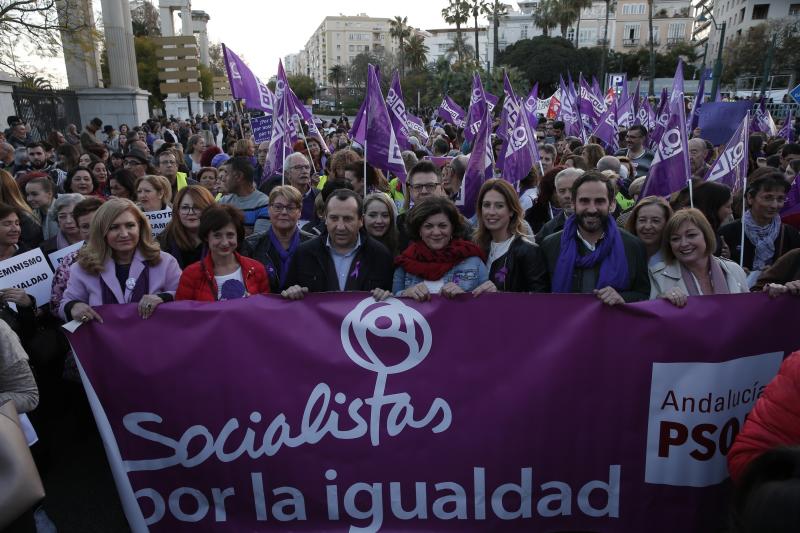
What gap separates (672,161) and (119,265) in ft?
13.8

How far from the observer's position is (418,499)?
2.82m

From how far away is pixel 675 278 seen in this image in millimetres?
3291

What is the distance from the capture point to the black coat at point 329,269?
3.49m

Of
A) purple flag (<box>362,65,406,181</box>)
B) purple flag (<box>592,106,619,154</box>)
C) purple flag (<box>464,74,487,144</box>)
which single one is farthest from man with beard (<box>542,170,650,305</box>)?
purple flag (<box>592,106,619,154</box>)

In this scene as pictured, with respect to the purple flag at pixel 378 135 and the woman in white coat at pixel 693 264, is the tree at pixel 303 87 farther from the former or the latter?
the woman in white coat at pixel 693 264

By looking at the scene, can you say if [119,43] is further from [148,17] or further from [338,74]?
[338,74]

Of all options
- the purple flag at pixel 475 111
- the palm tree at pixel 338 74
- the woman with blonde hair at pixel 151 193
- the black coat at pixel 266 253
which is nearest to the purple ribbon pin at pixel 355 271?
the black coat at pixel 266 253

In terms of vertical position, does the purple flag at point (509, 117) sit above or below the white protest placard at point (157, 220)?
above

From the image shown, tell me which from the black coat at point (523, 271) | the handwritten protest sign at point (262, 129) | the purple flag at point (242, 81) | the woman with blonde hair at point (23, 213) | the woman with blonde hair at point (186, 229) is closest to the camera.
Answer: the black coat at point (523, 271)

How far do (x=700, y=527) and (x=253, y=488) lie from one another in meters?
2.25

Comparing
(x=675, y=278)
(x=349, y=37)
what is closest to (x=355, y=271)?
(x=675, y=278)

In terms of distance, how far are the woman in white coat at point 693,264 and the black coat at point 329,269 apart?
163cm

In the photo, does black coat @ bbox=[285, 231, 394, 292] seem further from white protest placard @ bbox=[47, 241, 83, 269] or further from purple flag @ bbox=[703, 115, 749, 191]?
Answer: purple flag @ bbox=[703, 115, 749, 191]

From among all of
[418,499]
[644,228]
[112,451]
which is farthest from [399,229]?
[112,451]
